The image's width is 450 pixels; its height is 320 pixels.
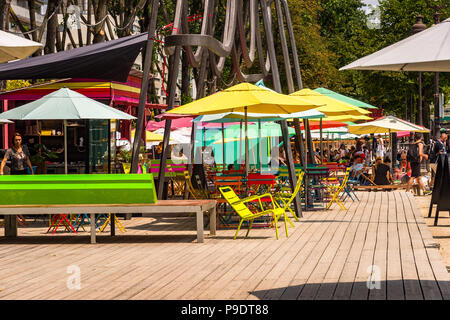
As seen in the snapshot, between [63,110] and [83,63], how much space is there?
267cm

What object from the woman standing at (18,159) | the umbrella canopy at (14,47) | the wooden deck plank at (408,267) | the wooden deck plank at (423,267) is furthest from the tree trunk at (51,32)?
the umbrella canopy at (14,47)

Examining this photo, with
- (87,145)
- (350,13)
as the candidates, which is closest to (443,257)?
(87,145)

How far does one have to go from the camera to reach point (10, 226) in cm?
1379

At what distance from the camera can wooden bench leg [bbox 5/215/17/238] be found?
13750 mm

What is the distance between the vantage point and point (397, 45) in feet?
27.9

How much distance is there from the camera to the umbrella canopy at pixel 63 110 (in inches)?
555

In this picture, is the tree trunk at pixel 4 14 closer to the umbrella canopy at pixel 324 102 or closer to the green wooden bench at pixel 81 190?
the umbrella canopy at pixel 324 102

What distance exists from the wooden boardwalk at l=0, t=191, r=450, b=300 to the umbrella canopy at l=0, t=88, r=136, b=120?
205 centimetres

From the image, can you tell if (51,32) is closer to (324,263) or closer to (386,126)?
(386,126)

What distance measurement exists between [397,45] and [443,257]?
11.3ft

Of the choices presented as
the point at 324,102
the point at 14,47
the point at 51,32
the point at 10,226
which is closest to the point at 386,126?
the point at 324,102

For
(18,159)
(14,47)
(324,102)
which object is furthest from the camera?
(324,102)

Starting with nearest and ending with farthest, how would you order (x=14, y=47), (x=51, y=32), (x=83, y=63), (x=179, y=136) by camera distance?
1. (x=14, y=47)
2. (x=83, y=63)
3. (x=51, y=32)
4. (x=179, y=136)
